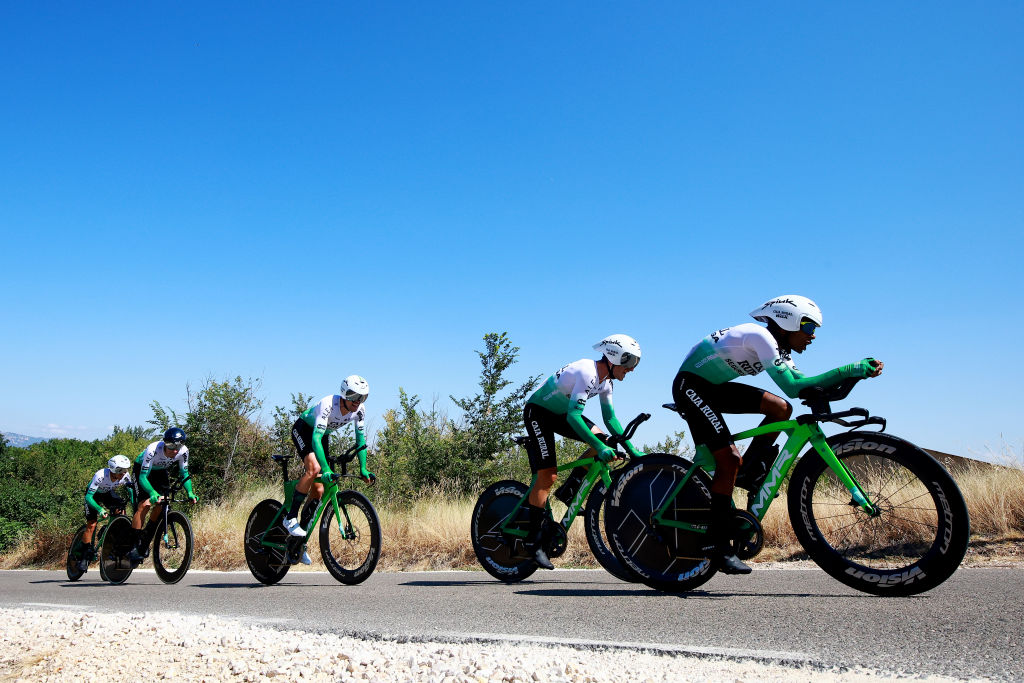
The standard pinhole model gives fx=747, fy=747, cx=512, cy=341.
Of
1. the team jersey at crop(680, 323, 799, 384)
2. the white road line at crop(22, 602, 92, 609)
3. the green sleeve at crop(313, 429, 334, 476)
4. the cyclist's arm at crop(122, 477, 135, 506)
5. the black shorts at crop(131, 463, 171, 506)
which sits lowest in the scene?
the white road line at crop(22, 602, 92, 609)

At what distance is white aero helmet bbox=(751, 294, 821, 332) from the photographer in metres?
5.16

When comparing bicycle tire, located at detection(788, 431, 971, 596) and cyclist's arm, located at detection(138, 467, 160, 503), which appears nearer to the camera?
bicycle tire, located at detection(788, 431, 971, 596)

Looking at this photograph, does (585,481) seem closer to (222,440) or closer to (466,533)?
(466,533)

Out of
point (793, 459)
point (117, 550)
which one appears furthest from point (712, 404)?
point (117, 550)

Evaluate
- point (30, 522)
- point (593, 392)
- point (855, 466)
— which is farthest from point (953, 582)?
point (30, 522)

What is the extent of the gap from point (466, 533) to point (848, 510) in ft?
22.1

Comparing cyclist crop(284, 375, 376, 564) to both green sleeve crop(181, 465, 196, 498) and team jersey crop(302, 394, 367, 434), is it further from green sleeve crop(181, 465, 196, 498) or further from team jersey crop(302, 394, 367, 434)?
green sleeve crop(181, 465, 196, 498)

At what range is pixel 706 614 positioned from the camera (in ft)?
15.3

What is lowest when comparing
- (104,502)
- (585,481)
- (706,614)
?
(706,614)

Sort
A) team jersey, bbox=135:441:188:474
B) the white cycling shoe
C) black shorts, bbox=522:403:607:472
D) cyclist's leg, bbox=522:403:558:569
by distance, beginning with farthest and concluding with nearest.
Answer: team jersey, bbox=135:441:188:474 < the white cycling shoe < black shorts, bbox=522:403:607:472 < cyclist's leg, bbox=522:403:558:569

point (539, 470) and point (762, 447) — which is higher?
point (762, 447)

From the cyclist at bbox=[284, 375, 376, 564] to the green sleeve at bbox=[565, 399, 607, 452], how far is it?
2.85 metres

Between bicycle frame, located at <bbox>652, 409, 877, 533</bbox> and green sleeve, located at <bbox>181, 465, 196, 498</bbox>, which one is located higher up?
bicycle frame, located at <bbox>652, 409, 877, 533</bbox>

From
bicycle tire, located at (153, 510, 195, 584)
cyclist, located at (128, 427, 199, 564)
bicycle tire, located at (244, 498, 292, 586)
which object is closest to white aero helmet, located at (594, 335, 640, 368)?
bicycle tire, located at (244, 498, 292, 586)
